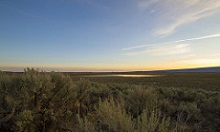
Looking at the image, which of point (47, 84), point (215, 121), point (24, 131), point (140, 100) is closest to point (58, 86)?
point (47, 84)

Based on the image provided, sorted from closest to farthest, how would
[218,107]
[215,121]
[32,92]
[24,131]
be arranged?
[24,131] < [32,92] < [215,121] < [218,107]

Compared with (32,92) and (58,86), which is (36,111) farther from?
(58,86)

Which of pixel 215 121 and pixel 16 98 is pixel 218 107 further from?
pixel 16 98

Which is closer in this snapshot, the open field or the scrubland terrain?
the scrubland terrain

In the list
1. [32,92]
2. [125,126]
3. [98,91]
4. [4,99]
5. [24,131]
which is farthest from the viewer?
[98,91]

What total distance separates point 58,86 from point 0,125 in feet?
7.94

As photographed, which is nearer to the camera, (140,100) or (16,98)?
(16,98)

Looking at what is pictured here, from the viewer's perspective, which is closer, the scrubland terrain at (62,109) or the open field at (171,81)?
the scrubland terrain at (62,109)

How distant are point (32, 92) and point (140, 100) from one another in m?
A: 4.20

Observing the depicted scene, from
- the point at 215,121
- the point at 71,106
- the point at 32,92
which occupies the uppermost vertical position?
the point at 32,92

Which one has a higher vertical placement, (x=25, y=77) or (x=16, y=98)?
(x=25, y=77)

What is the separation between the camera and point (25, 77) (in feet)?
26.8

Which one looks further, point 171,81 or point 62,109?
point 171,81

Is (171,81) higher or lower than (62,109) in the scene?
lower
